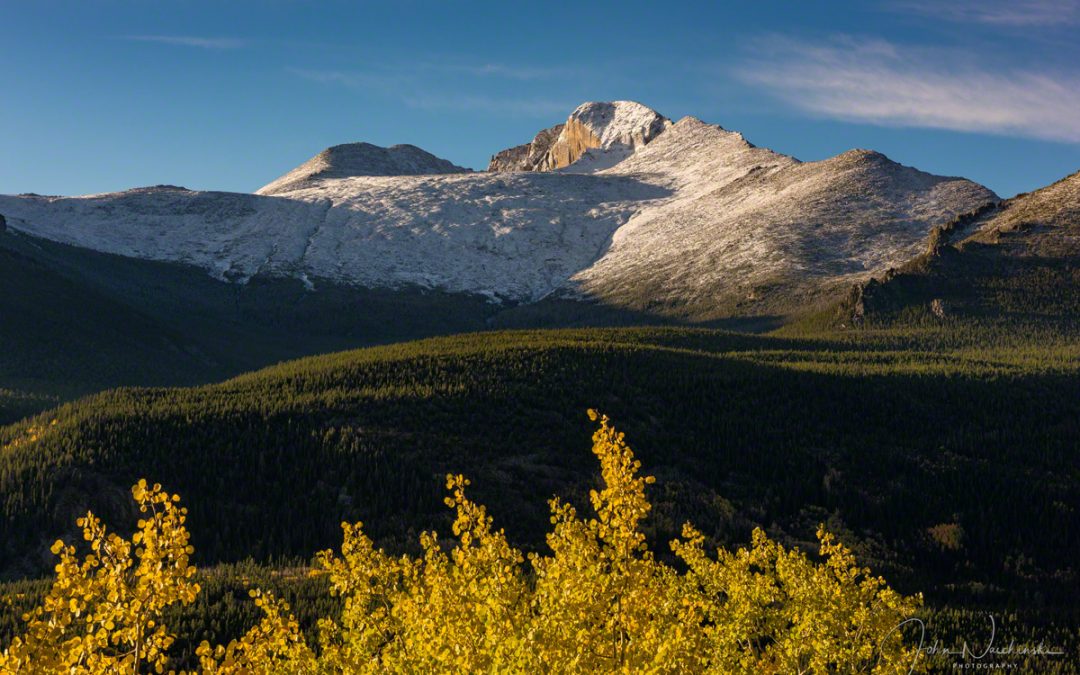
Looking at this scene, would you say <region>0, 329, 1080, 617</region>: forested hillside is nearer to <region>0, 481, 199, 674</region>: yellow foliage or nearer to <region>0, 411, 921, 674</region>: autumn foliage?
<region>0, 411, 921, 674</region>: autumn foliage

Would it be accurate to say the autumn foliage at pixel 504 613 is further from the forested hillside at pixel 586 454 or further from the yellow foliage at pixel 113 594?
the forested hillside at pixel 586 454

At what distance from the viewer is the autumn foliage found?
1505cm

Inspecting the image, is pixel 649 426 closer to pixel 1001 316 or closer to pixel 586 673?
pixel 586 673

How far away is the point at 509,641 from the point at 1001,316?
464 feet

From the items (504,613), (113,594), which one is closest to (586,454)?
(504,613)

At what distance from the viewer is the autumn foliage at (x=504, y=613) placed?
593 inches

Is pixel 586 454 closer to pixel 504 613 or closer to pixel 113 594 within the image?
pixel 504 613

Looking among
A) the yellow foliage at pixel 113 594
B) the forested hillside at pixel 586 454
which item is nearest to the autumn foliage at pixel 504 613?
the yellow foliage at pixel 113 594

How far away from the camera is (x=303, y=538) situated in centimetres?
6106

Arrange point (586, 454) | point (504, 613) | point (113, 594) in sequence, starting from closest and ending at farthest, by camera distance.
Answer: point (113, 594), point (504, 613), point (586, 454)

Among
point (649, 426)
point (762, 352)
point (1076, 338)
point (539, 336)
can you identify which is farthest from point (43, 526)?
point (1076, 338)

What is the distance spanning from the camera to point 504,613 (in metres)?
18.7

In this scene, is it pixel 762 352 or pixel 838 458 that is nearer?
pixel 838 458

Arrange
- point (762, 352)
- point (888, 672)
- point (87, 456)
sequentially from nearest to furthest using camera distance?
point (888, 672) → point (87, 456) → point (762, 352)
